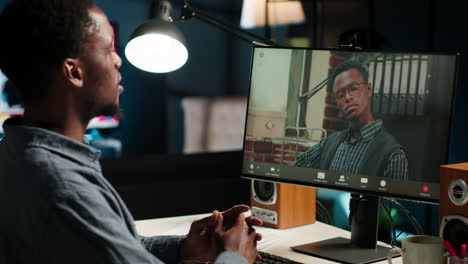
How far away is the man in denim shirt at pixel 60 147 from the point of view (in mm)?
1012

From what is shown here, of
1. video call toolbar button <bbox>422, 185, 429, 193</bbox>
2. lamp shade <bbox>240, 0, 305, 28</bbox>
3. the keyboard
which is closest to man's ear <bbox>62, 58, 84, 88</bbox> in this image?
the keyboard

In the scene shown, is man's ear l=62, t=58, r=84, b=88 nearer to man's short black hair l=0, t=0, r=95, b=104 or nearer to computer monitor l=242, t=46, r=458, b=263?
man's short black hair l=0, t=0, r=95, b=104

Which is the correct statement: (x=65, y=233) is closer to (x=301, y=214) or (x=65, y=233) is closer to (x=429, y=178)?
(x=429, y=178)

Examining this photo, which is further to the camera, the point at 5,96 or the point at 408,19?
the point at 5,96

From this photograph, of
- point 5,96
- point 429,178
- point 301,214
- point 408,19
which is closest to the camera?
point 429,178

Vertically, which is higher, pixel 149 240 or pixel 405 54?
pixel 405 54

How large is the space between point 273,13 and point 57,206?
461cm

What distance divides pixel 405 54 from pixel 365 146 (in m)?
0.26

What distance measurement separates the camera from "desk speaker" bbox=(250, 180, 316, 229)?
6.59 ft

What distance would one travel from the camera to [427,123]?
5.07ft

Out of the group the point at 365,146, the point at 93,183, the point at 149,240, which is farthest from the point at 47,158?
the point at 365,146

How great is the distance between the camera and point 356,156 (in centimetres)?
165

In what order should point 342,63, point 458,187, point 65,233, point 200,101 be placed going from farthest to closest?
point 200,101
point 342,63
point 458,187
point 65,233

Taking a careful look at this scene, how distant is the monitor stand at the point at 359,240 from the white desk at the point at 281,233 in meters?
0.04
